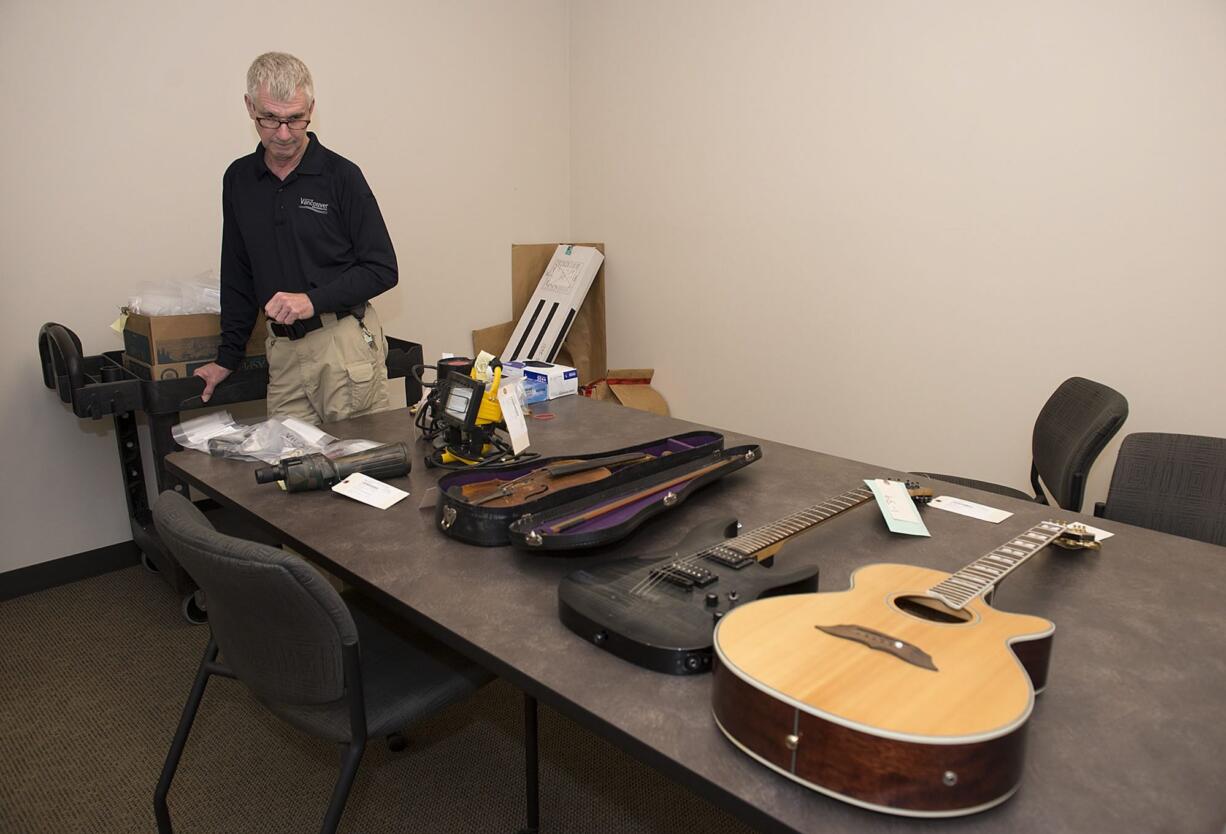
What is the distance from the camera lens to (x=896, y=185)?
122 inches

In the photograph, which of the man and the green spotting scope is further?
the man

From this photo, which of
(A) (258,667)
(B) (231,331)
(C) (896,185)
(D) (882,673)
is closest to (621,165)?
(C) (896,185)

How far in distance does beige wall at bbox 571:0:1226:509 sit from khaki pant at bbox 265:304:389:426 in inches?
73.9

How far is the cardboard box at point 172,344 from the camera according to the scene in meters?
2.43

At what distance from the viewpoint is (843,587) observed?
1217 mm

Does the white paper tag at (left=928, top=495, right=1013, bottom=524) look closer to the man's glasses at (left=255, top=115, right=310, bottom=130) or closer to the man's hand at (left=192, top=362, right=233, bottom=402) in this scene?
the man's glasses at (left=255, top=115, right=310, bottom=130)

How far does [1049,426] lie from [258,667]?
207 cm

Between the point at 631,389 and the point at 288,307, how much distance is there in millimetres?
2139

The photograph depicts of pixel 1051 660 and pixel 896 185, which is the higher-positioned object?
pixel 896 185

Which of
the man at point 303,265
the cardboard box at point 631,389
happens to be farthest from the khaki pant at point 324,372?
the cardboard box at point 631,389

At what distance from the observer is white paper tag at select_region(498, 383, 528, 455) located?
173cm

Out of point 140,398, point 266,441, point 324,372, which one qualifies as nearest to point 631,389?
point 324,372

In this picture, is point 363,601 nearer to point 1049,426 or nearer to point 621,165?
point 1049,426

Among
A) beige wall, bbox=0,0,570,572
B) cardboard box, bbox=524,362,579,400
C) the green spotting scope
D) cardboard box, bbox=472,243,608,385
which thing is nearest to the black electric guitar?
the green spotting scope
